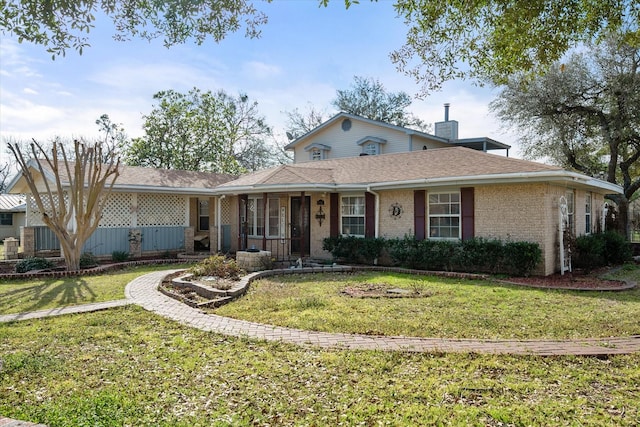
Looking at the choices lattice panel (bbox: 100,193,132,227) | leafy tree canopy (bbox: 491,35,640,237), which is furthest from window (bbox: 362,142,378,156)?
lattice panel (bbox: 100,193,132,227)

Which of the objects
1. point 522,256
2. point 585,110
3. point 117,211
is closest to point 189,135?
point 117,211

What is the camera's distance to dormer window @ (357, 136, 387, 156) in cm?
2266

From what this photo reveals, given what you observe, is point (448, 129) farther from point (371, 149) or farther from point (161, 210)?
point (161, 210)

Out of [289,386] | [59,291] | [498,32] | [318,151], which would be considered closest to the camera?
[289,386]

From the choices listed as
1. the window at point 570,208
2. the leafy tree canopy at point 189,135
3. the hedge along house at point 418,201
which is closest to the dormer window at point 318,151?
the hedge along house at point 418,201

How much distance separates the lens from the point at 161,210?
17.0 metres

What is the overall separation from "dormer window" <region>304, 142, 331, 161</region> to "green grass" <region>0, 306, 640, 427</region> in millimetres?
19543

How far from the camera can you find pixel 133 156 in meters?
29.1

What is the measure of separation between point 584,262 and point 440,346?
9.60m

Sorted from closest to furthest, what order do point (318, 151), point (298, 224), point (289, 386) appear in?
1. point (289, 386)
2. point (298, 224)
3. point (318, 151)

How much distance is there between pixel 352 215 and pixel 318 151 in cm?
1071

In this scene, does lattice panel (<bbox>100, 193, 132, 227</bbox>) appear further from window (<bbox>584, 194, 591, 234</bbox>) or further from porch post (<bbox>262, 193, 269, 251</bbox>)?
window (<bbox>584, 194, 591, 234</bbox>)

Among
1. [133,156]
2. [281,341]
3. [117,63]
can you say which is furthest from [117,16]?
[133,156]

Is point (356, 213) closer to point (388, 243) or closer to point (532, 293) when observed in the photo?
point (388, 243)
